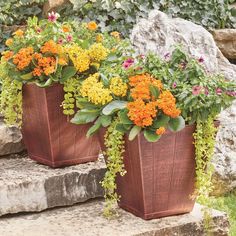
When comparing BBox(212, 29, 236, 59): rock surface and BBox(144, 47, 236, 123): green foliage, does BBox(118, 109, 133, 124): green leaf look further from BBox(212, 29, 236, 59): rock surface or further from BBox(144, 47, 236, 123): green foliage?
BBox(212, 29, 236, 59): rock surface

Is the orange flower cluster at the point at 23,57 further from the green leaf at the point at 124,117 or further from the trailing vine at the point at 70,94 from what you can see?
the green leaf at the point at 124,117

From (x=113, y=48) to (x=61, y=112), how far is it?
0.49 metres

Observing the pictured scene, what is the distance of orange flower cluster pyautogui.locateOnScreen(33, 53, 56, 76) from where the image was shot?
3479mm

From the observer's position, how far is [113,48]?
377cm

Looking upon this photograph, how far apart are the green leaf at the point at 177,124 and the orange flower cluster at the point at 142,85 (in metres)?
0.16

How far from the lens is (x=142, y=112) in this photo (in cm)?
296

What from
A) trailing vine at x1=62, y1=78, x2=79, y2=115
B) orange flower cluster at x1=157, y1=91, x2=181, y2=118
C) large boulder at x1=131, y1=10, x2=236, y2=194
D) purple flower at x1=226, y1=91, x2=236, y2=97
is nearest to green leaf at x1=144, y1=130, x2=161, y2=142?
orange flower cluster at x1=157, y1=91, x2=181, y2=118

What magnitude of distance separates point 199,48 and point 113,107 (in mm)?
2208

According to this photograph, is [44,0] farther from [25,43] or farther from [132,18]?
[25,43]

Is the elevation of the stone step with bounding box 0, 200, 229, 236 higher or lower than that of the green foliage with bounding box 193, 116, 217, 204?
lower

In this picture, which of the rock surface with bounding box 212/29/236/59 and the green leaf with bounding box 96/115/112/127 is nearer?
the green leaf with bounding box 96/115/112/127

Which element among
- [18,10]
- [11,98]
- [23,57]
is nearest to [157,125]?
[23,57]

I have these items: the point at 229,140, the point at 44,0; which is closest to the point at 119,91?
the point at 229,140

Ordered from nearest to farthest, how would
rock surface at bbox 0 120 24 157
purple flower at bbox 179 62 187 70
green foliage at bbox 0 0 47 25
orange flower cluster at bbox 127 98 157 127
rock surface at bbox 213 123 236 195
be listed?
orange flower cluster at bbox 127 98 157 127, purple flower at bbox 179 62 187 70, rock surface at bbox 0 120 24 157, rock surface at bbox 213 123 236 195, green foliage at bbox 0 0 47 25
